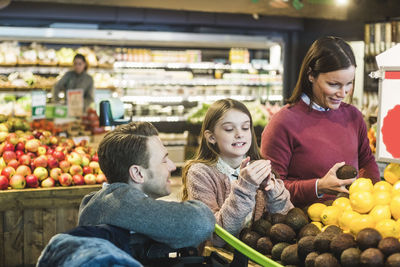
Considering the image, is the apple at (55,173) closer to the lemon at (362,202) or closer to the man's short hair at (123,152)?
the man's short hair at (123,152)

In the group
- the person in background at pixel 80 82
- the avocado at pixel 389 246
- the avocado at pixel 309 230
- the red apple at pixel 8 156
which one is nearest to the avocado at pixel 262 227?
the avocado at pixel 309 230

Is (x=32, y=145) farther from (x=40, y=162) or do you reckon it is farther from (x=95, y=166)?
(x=95, y=166)

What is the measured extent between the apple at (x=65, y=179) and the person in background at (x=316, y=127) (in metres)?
2.20

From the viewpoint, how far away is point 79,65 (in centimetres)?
828

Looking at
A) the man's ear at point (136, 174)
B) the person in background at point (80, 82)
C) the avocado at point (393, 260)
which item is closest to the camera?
the avocado at point (393, 260)

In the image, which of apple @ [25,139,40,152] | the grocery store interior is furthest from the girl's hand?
the grocery store interior

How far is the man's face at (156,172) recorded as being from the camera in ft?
5.87

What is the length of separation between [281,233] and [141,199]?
0.57 m

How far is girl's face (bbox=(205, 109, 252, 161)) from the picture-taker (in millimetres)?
2236

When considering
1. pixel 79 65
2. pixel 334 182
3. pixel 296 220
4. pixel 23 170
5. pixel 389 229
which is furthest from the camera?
pixel 79 65

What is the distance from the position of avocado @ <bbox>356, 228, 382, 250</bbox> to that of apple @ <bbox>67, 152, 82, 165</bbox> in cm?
324

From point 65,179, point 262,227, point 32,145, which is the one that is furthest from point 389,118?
point 32,145

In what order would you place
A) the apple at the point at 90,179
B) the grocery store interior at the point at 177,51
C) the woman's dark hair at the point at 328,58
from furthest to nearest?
the grocery store interior at the point at 177,51 < the apple at the point at 90,179 < the woman's dark hair at the point at 328,58

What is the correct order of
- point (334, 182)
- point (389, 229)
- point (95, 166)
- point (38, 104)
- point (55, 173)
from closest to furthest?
1. point (389, 229)
2. point (334, 182)
3. point (55, 173)
4. point (95, 166)
5. point (38, 104)
